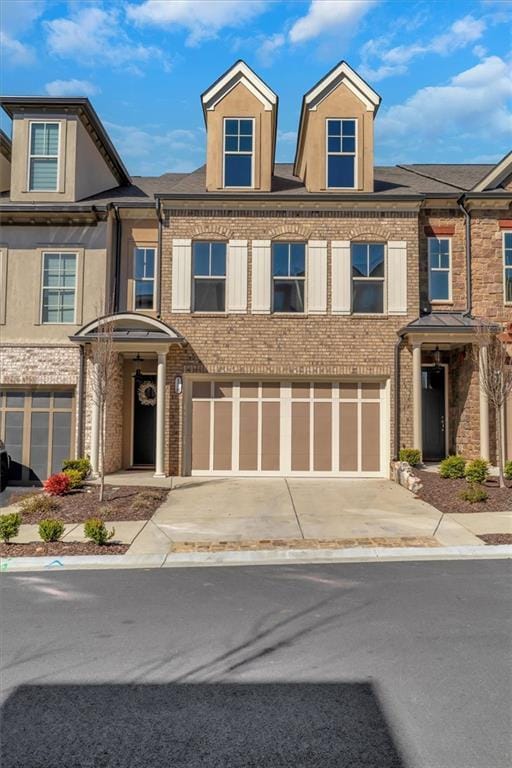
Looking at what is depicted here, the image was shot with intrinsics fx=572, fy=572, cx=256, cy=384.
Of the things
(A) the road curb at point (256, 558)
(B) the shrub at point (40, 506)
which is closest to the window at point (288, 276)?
(B) the shrub at point (40, 506)

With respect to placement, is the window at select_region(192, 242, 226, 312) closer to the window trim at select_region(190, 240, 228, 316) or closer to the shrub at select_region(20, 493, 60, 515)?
the window trim at select_region(190, 240, 228, 316)

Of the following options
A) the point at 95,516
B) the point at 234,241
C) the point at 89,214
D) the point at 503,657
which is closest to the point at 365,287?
the point at 234,241

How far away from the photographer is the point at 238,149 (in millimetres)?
15328

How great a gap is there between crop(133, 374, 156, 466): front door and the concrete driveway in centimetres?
242

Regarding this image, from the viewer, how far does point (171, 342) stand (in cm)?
1396

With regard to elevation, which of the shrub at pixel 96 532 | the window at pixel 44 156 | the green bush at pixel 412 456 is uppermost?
the window at pixel 44 156

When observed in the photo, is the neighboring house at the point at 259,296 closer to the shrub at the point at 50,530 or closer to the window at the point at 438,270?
the window at the point at 438,270

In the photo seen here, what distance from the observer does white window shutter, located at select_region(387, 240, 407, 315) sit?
14703mm

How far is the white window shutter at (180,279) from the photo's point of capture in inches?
583

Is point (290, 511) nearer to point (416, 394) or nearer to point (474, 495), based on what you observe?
point (474, 495)

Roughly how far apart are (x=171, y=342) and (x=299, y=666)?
34.2 feet

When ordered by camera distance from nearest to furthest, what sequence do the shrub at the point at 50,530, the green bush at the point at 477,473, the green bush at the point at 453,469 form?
the shrub at the point at 50,530
the green bush at the point at 477,473
the green bush at the point at 453,469

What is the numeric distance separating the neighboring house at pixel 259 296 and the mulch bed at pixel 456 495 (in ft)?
6.61

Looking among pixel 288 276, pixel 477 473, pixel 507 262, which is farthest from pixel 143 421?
pixel 507 262
